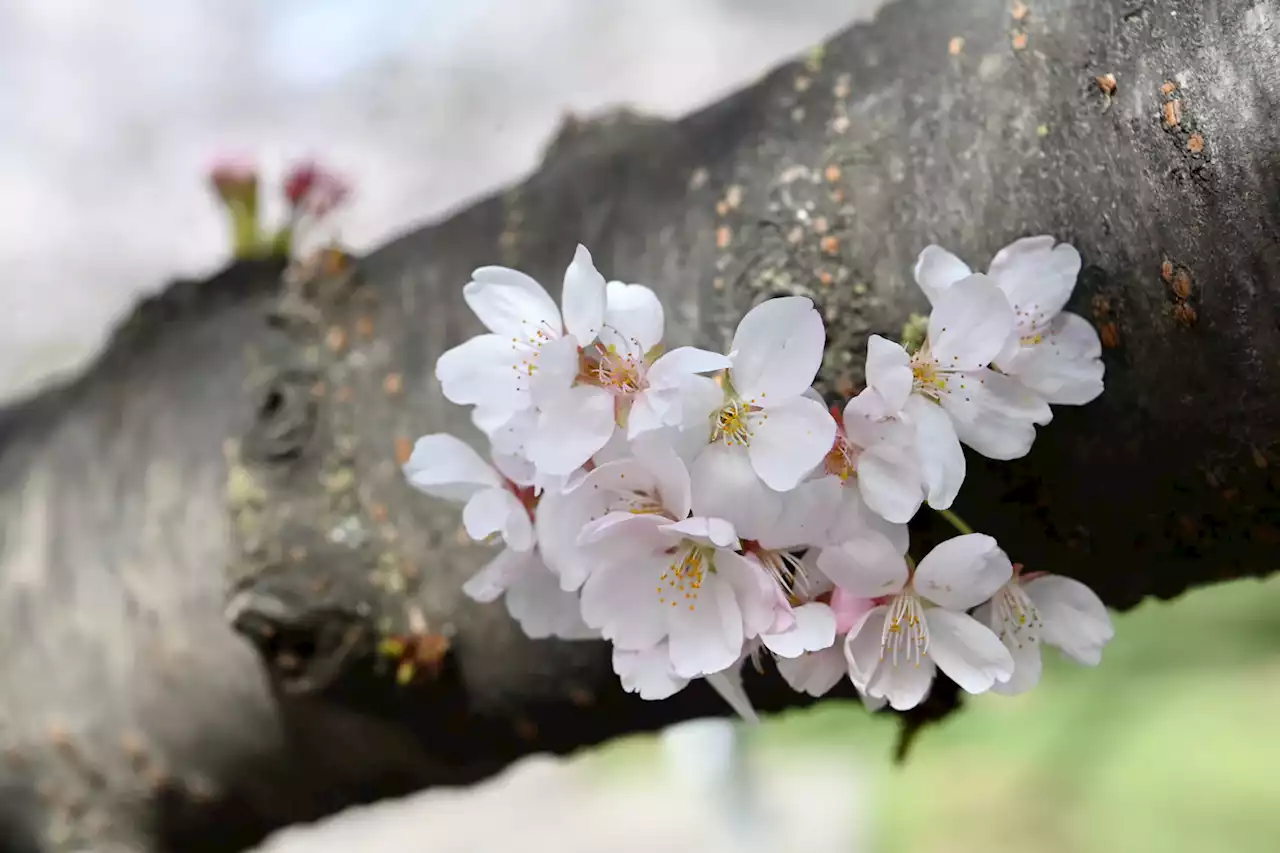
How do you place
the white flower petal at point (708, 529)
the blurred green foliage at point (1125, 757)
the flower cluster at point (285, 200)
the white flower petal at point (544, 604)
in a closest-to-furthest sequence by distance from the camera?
1. the white flower petal at point (708, 529)
2. the white flower petal at point (544, 604)
3. the flower cluster at point (285, 200)
4. the blurred green foliage at point (1125, 757)

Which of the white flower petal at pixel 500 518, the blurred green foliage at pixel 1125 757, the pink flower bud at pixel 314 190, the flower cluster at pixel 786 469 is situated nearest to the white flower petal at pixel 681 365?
the flower cluster at pixel 786 469

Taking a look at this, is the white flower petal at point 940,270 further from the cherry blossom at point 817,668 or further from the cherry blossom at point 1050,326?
the cherry blossom at point 817,668

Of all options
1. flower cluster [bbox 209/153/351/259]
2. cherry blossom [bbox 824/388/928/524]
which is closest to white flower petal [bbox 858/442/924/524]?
cherry blossom [bbox 824/388/928/524]

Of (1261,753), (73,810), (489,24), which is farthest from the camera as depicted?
(489,24)

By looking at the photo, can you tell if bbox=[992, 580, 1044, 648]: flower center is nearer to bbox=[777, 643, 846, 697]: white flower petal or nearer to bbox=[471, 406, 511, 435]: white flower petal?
bbox=[777, 643, 846, 697]: white flower petal

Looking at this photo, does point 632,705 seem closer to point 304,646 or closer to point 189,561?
point 304,646

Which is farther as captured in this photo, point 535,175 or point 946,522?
point 535,175

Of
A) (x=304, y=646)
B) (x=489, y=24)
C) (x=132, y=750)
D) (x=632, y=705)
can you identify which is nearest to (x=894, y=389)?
(x=632, y=705)
